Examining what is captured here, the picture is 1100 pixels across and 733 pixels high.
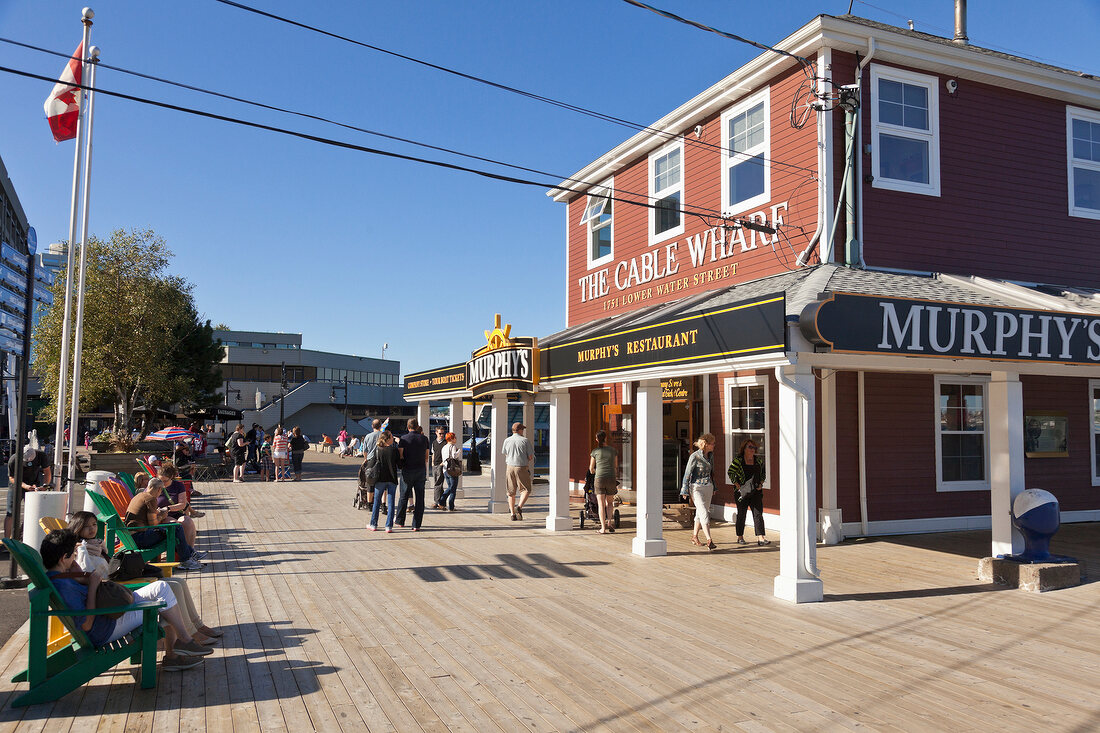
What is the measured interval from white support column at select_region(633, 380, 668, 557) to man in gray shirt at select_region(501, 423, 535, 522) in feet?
12.0

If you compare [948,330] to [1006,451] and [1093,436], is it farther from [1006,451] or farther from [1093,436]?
[1093,436]

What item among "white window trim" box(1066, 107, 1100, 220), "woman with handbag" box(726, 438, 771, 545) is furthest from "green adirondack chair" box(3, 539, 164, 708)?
"white window trim" box(1066, 107, 1100, 220)

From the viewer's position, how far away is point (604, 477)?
470 inches

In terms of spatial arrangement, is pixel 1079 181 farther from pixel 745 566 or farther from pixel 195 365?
pixel 195 365

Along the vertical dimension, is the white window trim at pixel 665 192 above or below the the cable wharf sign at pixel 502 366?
above

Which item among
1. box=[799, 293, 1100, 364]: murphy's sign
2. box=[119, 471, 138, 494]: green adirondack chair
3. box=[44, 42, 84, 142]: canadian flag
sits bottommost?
box=[119, 471, 138, 494]: green adirondack chair

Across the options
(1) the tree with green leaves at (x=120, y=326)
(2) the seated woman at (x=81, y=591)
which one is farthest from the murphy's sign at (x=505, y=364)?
(1) the tree with green leaves at (x=120, y=326)

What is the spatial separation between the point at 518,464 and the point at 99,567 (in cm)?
852

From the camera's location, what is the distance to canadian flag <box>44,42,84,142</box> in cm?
1205

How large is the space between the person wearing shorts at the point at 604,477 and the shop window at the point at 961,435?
16.8ft

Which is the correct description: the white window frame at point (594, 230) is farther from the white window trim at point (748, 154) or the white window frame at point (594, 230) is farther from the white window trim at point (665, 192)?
the white window trim at point (748, 154)

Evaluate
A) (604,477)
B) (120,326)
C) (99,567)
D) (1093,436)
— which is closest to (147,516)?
(99,567)

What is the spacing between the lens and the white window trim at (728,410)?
484 inches

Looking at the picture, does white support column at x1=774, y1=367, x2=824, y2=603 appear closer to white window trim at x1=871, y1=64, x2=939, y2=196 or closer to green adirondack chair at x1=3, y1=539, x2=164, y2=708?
white window trim at x1=871, y1=64, x2=939, y2=196
